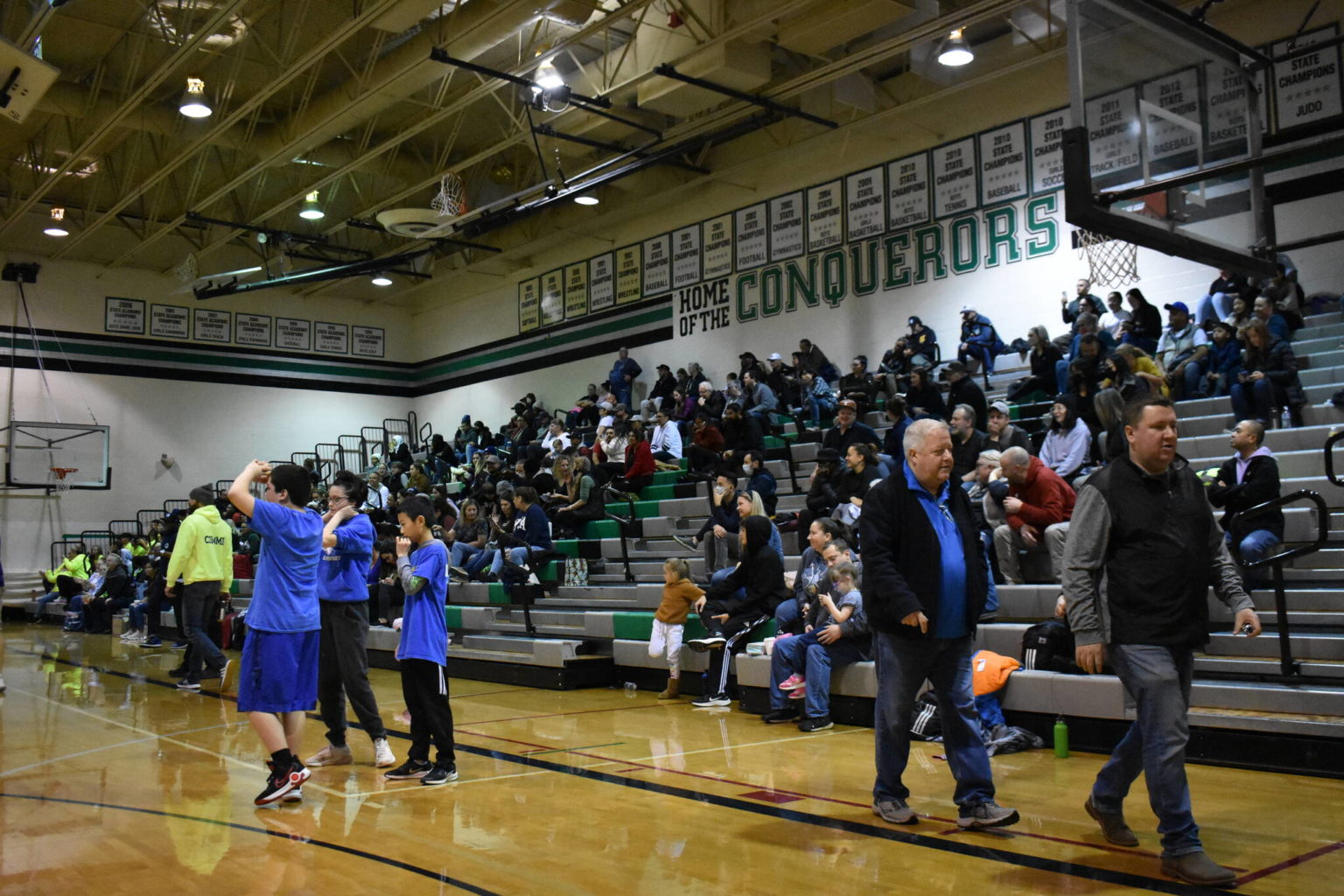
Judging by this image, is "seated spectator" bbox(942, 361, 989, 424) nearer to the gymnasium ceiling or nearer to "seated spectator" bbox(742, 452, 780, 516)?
"seated spectator" bbox(742, 452, 780, 516)

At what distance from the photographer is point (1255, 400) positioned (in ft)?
29.2

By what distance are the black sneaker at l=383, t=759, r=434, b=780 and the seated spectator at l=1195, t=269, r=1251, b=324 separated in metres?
8.71

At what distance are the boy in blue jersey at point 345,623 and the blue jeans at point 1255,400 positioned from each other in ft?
22.8

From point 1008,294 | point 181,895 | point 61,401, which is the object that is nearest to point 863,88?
point 1008,294

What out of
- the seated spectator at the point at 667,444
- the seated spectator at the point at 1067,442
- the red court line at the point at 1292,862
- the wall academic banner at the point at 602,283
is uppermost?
the wall academic banner at the point at 602,283

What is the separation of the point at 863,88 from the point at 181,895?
1387cm

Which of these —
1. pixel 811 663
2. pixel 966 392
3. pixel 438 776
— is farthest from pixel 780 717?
pixel 966 392

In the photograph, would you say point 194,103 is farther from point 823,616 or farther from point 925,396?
point 823,616

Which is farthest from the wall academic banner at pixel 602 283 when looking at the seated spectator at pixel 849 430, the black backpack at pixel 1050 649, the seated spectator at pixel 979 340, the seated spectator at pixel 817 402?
the black backpack at pixel 1050 649

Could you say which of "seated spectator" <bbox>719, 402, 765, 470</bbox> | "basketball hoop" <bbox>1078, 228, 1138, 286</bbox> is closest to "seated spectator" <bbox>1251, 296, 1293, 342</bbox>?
"basketball hoop" <bbox>1078, 228, 1138, 286</bbox>

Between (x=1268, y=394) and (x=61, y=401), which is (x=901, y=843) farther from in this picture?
(x=61, y=401)

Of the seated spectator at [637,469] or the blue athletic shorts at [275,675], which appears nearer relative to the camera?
the blue athletic shorts at [275,675]

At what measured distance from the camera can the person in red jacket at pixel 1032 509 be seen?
7.18 metres

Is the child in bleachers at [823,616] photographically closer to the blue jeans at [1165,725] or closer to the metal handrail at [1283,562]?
the metal handrail at [1283,562]
